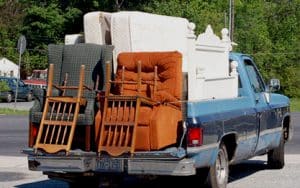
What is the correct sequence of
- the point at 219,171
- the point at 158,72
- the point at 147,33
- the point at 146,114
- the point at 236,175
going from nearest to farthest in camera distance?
1. the point at 146,114
2. the point at 158,72
3. the point at 147,33
4. the point at 219,171
5. the point at 236,175

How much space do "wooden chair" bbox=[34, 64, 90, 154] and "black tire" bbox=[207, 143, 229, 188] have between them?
193 centimetres

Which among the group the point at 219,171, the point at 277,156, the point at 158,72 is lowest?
the point at 277,156

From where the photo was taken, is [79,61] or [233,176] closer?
[79,61]

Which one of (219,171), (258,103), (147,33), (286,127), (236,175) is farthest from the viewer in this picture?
(286,127)

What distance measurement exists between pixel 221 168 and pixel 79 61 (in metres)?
2.41

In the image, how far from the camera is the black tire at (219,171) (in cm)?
1043

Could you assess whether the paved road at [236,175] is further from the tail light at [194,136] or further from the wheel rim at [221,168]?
the tail light at [194,136]

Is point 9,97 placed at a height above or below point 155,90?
below

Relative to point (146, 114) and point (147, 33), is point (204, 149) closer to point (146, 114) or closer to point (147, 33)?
point (146, 114)

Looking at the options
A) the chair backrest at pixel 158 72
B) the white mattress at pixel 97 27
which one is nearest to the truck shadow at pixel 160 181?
the chair backrest at pixel 158 72

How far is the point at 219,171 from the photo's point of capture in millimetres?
10781

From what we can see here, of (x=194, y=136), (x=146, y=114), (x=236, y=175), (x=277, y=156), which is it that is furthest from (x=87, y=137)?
(x=277, y=156)

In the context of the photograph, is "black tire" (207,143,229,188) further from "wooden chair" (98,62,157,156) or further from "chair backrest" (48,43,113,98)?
"chair backrest" (48,43,113,98)

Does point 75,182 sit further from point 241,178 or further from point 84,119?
point 241,178
